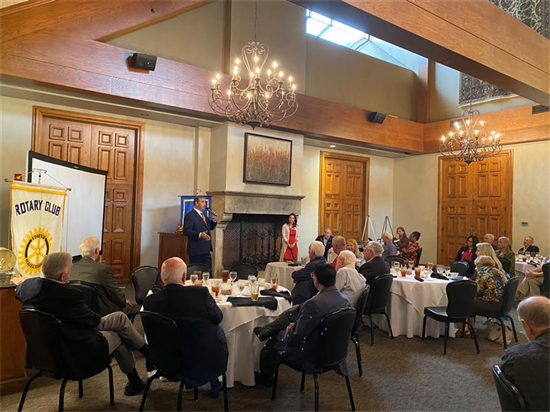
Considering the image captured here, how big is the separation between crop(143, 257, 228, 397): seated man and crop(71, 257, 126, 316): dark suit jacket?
113 cm

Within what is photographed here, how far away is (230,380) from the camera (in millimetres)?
3314

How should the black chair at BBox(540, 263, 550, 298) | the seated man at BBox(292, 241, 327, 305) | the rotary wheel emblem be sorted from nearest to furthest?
the seated man at BBox(292, 241, 327, 305)
the rotary wheel emblem
the black chair at BBox(540, 263, 550, 298)

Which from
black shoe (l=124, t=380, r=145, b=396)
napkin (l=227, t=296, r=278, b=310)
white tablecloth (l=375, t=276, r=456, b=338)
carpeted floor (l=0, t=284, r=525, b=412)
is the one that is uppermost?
napkin (l=227, t=296, r=278, b=310)

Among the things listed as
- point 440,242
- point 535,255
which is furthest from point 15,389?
point 440,242

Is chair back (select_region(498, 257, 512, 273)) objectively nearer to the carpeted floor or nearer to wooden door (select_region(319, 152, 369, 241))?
the carpeted floor

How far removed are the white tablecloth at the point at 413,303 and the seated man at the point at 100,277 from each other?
3.28 meters

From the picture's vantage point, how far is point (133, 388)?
3.21m

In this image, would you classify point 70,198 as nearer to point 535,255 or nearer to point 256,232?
point 256,232

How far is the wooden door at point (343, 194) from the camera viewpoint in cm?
1103

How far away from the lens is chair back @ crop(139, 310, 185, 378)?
252 cm

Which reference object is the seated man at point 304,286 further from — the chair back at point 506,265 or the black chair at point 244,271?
the chair back at point 506,265

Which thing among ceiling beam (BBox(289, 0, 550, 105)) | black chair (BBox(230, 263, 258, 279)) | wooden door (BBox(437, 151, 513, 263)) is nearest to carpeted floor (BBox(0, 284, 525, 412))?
black chair (BBox(230, 263, 258, 279))

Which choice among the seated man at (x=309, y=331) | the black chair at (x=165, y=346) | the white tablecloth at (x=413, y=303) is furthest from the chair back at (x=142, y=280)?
the white tablecloth at (x=413, y=303)

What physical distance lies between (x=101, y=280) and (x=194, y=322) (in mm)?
1451
